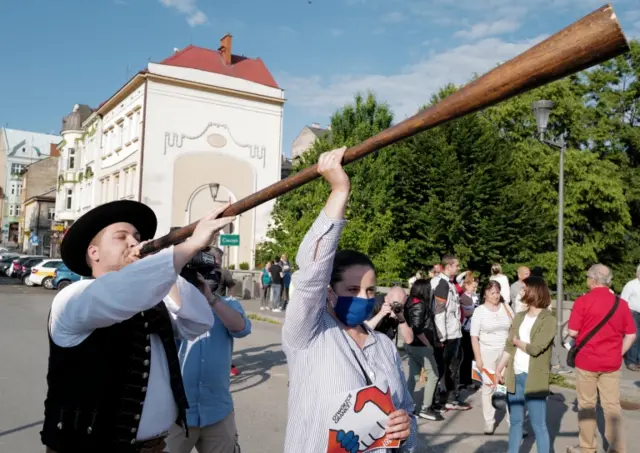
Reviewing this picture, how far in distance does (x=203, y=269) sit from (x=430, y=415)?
192 inches

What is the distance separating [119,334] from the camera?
2535 millimetres

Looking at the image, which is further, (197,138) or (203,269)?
(197,138)

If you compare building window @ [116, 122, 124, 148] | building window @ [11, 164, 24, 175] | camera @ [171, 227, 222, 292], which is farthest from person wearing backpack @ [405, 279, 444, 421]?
building window @ [11, 164, 24, 175]

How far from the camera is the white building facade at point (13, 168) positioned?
293 feet

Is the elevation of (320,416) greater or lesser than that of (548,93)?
lesser

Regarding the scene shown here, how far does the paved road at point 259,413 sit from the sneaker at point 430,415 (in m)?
0.10

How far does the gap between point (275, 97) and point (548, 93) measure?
637 inches

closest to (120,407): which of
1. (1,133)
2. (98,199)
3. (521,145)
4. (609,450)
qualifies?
(609,450)

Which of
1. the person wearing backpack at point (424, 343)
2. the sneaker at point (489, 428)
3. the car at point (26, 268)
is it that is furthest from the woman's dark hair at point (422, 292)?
the car at point (26, 268)

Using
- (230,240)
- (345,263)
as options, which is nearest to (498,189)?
(230,240)

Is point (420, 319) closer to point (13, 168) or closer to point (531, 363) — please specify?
point (531, 363)

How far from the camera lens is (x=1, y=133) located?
91750 mm

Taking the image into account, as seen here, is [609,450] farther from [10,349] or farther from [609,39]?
[10,349]

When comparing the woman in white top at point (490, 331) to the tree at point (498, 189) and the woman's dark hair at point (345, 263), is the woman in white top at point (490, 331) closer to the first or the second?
the woman's dark hair at point (345, 263)
